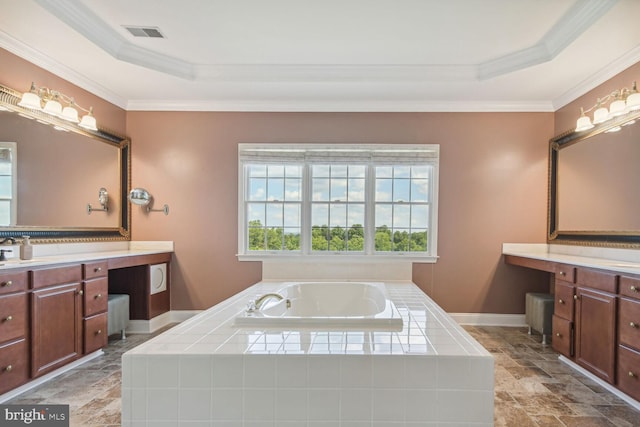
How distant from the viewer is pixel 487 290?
359 centimetres

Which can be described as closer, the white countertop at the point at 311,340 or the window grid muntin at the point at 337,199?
the white countertop at the point at 311,340

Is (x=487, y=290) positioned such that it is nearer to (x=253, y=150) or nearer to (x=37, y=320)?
(x=253, y=150)

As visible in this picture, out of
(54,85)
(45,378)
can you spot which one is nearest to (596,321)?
(45,378)

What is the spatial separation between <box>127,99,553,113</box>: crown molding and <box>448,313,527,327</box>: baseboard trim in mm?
2220

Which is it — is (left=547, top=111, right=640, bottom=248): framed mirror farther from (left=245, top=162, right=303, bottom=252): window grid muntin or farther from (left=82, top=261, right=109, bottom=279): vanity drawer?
(left=82, top=261, right=109, bottom=279): vanity drawer

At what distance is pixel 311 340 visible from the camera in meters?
1.65

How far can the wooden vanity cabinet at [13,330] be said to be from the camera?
1979 millimetres

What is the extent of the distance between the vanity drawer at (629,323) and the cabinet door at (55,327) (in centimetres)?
378

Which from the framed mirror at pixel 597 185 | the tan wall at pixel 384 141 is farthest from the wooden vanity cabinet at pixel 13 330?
the framed mirror at pixel 597 185

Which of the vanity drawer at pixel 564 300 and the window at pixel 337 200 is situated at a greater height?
the window at pixel 337 200

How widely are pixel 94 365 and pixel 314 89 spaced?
9.98ft

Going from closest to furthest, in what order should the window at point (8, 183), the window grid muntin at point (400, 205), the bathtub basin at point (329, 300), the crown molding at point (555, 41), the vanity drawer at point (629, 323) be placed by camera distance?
the vanity drawer at point (629, 323) → the crown molding at point (555, 41) → the window at point (8, 183) → the bathtub basin at point (329, 300) → the window grid muntin at point (400, 205)

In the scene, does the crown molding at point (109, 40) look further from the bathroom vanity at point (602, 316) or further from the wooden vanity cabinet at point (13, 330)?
the bathroom vanity at point (602, 316)

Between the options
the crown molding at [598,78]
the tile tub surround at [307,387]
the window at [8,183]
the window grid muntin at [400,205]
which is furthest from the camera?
the window grid muntin at [400,205]
